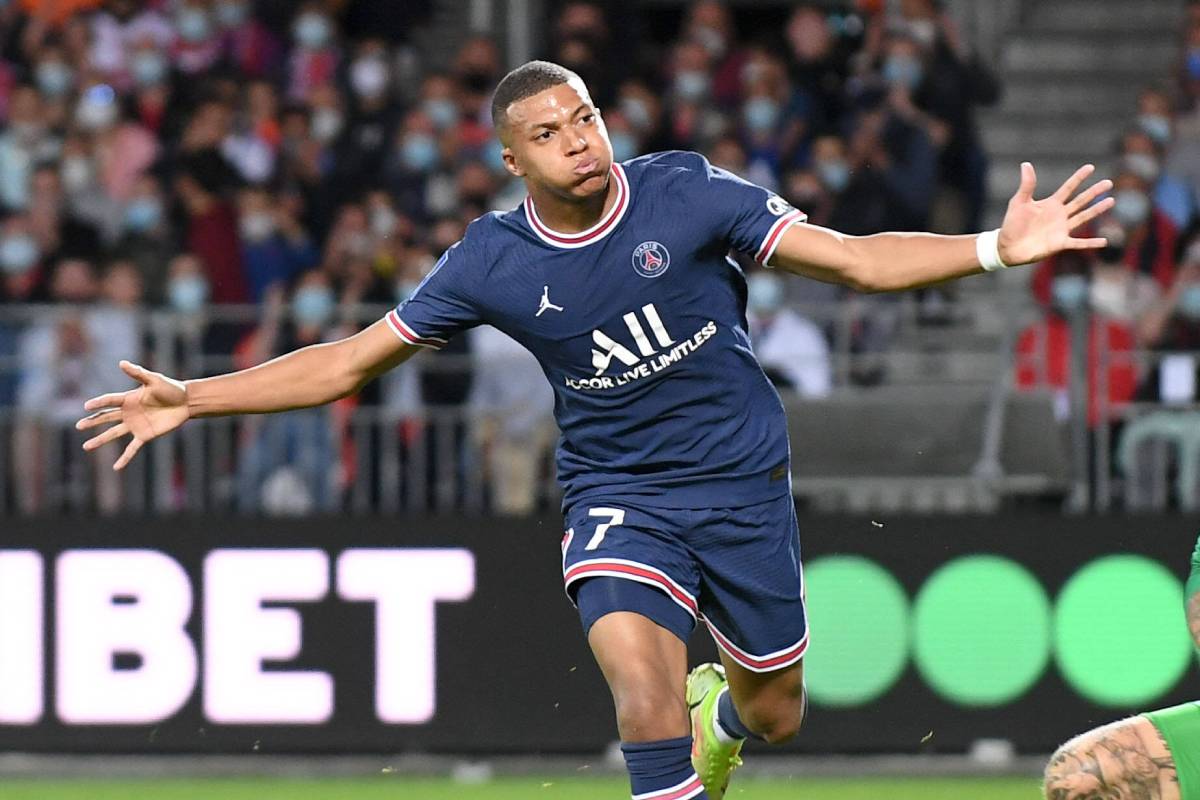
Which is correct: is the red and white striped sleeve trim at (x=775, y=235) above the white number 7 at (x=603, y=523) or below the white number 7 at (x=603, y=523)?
above

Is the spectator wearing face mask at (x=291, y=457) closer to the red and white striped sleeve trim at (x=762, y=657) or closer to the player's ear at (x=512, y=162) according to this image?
the red and white striped sleeve trim at (x=762, y=657)

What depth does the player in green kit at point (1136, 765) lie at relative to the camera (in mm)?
6457

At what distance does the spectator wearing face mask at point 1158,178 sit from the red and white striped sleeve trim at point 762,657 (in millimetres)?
7086

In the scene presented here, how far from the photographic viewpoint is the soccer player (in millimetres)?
6945

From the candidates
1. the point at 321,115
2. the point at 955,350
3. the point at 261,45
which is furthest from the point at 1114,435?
the point at 261,45

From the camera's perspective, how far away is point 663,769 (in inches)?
265

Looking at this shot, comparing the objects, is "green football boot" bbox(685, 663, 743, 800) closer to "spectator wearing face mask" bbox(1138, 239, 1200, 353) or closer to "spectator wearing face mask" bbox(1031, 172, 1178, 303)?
"spectator wearing face mask" bbox(1138, 239, 1200, 353)

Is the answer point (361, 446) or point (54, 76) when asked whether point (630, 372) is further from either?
point (54, 76)

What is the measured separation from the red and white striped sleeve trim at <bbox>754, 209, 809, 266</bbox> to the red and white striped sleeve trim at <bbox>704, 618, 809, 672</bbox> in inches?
53.4

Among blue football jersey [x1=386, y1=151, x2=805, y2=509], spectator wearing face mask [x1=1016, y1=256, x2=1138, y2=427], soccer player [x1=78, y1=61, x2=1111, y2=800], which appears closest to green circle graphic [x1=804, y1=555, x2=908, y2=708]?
spectator wearing face mask [x1=1016, y1=256, x2=1138, y2=427]

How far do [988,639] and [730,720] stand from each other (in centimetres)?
348

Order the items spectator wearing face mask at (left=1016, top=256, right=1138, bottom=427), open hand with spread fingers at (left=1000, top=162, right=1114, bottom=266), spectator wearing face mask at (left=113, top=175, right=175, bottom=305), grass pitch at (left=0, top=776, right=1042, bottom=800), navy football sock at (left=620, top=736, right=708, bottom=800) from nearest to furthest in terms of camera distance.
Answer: open hand with spread fingers at (left=1000, top=162, right=1114, bottom=266) < navy football sock at (left=620, top=736, right=708, bottom=800) < grass pitch at (left=0, top=776, right=1042, bottom=800) < spectator wearing face mask at (left=1016, top=256, right=1138, bottom=427) < spectator wearing face mask at (left=113, top=175, right=175, bottom=305)

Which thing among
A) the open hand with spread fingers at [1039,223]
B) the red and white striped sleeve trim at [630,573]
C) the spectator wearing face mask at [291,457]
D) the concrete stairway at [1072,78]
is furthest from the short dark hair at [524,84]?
the concrete stairway at [1072,78]

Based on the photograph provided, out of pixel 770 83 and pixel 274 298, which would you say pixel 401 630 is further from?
pixel 770 83
